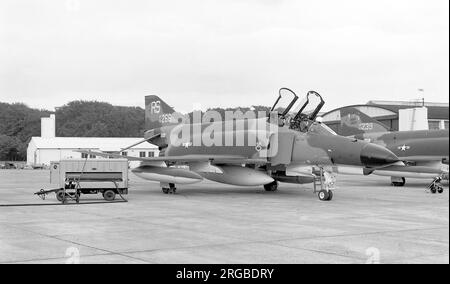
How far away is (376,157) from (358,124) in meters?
12.1

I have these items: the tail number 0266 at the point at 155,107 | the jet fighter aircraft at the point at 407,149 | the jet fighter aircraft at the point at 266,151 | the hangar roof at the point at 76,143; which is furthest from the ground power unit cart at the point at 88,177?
the hangar roof at the point at 76,143

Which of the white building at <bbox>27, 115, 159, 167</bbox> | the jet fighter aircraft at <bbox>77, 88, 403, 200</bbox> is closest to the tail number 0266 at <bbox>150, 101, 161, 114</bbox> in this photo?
the jet fighter aircraft at <bbox>77, 88, 403, 200</bbox>

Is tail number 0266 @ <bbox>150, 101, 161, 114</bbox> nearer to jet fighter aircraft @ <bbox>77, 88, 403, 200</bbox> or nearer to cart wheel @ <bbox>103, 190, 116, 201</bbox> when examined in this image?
jet fighter aircraft @ <bbox>77, 88, 403, 200</bbox>

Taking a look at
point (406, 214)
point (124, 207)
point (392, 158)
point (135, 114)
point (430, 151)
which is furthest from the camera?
point (135, 114)

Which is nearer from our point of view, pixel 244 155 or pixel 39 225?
pixel 39 225

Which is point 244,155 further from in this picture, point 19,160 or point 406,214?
point 19,160

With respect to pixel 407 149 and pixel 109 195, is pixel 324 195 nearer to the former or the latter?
pixel 109 195

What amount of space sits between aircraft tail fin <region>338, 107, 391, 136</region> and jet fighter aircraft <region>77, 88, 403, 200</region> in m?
8.49

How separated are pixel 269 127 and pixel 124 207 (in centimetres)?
591

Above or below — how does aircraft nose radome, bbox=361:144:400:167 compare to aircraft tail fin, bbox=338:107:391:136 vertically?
below

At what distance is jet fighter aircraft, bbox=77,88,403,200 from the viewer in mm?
15266
